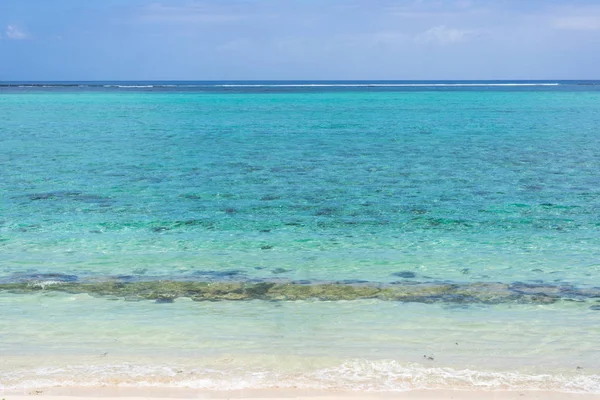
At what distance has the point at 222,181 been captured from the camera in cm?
1959

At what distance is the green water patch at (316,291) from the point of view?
374 inches

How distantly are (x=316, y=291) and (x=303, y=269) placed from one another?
1.18 meters

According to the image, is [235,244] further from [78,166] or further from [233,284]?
[78,166]

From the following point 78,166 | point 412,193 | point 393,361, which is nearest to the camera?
point 393,361

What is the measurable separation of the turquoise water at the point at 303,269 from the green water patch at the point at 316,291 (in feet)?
0.17

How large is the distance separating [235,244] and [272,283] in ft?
8.15

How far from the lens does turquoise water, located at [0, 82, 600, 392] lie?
7270 millimetres

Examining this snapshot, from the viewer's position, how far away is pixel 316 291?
987cm

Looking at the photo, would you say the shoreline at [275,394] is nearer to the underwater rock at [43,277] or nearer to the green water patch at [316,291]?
the green water patch at [316,291]

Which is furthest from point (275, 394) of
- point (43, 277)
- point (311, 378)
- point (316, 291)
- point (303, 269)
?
point (43, 277)

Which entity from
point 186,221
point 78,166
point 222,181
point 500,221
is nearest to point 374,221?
point 500,221

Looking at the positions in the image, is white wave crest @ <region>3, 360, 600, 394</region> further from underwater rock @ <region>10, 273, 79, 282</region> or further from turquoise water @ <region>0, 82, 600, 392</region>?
underwater rock @ <region>10, 273, 79, 282</region>

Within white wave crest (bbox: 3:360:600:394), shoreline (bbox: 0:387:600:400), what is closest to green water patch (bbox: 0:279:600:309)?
white wave crest (bbox: 3:360:600:394)

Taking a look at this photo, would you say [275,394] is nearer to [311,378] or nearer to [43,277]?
[311,378]
